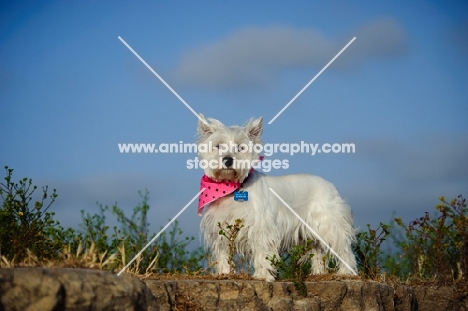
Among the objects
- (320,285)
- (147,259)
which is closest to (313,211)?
(320,285)

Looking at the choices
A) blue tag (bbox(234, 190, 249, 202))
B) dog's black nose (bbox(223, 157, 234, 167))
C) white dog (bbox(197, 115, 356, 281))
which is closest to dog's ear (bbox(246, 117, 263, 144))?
white dog (bbox(197, 115, 356, 281))

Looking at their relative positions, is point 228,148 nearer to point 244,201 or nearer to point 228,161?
point 228,161

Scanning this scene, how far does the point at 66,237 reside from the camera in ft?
31.2

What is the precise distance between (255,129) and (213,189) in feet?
3.13

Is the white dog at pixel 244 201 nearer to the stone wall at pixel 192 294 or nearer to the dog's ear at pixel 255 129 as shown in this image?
the dog's ear at pixel 255 129

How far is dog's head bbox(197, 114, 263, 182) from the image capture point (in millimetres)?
8359

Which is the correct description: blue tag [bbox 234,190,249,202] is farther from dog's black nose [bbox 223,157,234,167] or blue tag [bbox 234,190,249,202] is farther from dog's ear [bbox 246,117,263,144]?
dog's ear [bbox 246,117,263,144]

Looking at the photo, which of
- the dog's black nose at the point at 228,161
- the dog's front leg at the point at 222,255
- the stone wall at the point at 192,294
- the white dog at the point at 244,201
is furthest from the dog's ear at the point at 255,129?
the stone wall at the point at 192,294

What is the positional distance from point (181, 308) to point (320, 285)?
71.8 inches

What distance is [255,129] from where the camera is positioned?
8828 millimetres

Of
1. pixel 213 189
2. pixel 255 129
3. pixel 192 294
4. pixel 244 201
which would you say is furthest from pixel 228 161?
pixel 192 294

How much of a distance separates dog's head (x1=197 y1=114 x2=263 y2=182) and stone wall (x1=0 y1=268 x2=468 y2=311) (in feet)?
5.25

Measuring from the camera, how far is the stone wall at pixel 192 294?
4633 millimetres

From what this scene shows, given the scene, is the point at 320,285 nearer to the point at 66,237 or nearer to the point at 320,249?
the point at 320,249
